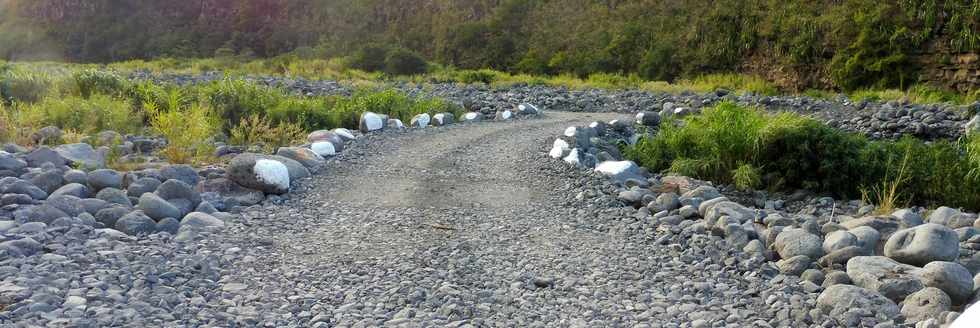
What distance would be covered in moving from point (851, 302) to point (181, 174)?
5.32 meters

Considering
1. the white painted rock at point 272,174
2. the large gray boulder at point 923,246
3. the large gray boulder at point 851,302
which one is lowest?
the white painted rock at point 272,174

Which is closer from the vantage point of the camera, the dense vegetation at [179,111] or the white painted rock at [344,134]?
the dense vegetation at [179,111]

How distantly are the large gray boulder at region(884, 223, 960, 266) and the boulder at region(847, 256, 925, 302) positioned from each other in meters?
0.18

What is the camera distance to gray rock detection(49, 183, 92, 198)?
239 inches

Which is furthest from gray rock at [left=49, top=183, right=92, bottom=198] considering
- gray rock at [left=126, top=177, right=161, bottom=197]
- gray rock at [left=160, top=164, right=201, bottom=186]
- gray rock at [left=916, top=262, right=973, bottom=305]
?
gray rock at [left=916, top=262, right=973, bottom=305]

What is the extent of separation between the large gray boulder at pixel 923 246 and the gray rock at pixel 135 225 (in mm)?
4594

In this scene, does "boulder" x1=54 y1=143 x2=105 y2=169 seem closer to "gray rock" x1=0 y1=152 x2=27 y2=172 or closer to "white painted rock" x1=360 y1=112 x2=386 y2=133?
"gray rock" x1=0 y1=152 x2=27 y2=172

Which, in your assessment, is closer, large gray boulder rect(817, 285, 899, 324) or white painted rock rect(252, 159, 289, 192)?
large gray boulder rect(817, 285, 899, 324)

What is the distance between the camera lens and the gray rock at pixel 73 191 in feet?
19.9

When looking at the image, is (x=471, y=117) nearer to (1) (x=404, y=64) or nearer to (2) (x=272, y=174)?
(2) (x=272, y=174)

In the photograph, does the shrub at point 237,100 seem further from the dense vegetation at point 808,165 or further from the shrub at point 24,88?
the dense vegetation at point 808,165

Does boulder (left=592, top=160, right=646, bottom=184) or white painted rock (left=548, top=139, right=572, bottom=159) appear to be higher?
boulder (left=592, top=160, right=646, bottom=184)

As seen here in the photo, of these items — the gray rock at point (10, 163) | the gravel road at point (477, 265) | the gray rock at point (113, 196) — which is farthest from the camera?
the gray rock at point (10, 163)

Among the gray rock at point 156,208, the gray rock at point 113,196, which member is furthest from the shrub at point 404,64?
the gray rock at point 156,208
